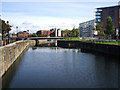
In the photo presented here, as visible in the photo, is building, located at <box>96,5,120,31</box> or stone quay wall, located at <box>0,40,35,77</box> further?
building, located at <box>96,5,120,31</box>

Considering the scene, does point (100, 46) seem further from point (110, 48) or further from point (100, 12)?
point (100, 12)

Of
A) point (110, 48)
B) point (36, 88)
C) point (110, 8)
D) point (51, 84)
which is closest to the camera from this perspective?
point (36, 88)

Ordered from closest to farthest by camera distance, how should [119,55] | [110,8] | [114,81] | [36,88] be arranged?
[36,88] → [114,81] → [119,55] → [110,8]

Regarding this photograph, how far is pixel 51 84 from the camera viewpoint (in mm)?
22719

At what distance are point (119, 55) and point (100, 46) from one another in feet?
59.0

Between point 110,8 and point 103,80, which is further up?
point 110,8

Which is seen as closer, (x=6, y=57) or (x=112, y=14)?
(x=6, y=57)

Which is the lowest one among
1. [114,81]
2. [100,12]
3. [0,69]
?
[114,81]

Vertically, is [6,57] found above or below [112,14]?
below

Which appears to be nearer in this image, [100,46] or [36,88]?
[36,88]

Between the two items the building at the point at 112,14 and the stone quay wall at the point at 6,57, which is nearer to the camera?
the stone quay wall at the point at 6,57

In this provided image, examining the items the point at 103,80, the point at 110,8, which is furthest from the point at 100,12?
the point at 103,80

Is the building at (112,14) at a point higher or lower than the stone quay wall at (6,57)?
higher

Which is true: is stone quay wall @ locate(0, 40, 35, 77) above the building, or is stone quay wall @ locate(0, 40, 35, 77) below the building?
below
